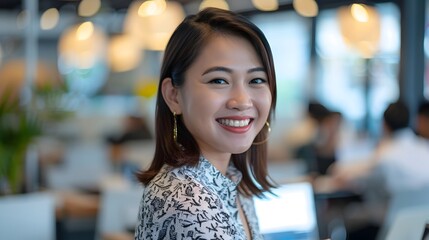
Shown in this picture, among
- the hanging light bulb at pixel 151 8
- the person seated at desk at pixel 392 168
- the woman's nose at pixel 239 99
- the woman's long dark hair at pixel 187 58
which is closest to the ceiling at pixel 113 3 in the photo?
the hanging light bulb at pixel 151 8

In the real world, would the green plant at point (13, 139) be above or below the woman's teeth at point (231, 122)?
below

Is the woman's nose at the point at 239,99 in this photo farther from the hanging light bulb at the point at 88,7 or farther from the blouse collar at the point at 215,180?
the hanging light bulb at the point at 88,7

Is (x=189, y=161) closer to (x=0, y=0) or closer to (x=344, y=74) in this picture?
(x=344, y=74)

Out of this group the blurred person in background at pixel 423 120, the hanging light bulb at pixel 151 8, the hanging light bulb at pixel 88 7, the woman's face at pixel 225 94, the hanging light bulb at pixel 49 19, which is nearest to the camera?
the woman's face at pixel 225 94

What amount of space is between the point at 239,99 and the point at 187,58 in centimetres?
14

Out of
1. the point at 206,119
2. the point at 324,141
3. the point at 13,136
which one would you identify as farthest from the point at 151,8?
the point at 206,119

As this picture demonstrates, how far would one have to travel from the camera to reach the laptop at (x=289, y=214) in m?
2.46

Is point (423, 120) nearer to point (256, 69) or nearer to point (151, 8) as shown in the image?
point (151, 8)

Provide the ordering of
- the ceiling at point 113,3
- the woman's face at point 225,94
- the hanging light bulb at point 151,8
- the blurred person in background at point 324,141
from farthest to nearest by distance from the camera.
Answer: the ceiling at point 113,3
the blurred person in background at point 324,141
the hanging light bulb at point 151,8
the woman's face at point 225,94

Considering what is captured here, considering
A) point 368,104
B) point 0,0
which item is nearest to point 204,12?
point 368,104

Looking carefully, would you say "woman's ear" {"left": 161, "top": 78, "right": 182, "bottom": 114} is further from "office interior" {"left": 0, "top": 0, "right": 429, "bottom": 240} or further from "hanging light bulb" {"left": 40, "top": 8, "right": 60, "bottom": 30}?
"hanging light bulb" {"left": 40, "top": 8, "right": 60, "bottom": 30}

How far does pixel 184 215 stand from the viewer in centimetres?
134

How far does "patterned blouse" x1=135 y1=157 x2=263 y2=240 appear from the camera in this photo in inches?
52.8

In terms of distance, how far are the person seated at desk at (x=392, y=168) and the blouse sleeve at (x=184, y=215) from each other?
3.41 meters
